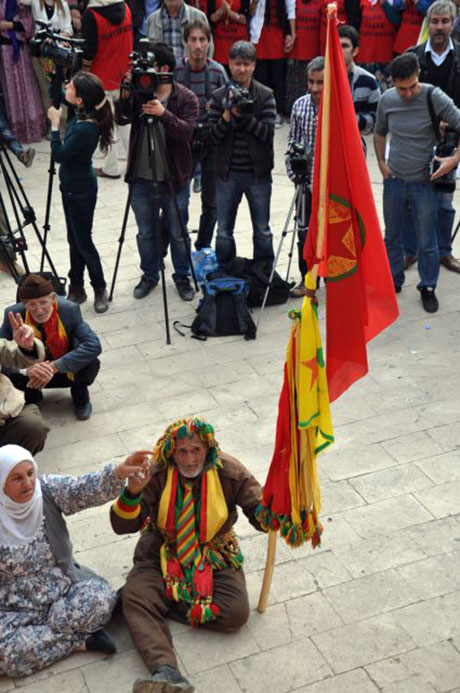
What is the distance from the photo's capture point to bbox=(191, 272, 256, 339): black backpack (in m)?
7.49

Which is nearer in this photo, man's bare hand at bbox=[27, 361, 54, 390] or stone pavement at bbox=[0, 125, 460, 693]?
stone pavement at bbox=[0, 125, 460, 693]

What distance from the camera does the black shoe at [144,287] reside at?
322 inches

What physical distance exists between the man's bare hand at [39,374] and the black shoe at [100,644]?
179 centimetres

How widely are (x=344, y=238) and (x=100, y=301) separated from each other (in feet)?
12.5

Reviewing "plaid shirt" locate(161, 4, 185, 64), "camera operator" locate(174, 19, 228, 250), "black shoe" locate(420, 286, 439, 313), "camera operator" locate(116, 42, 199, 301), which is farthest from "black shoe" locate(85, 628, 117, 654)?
"plaid shirt" locate(161, 4, 185, 64)

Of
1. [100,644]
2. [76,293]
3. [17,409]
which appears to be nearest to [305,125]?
[76,293]

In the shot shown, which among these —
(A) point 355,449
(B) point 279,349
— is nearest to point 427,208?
(B) point 279,349

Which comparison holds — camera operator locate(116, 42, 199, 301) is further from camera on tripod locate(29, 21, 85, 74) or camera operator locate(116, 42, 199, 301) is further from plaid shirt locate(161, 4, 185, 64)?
plaid shirt locate(161, 4, 185, 64)

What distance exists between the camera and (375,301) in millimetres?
4680

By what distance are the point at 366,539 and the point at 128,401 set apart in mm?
2118

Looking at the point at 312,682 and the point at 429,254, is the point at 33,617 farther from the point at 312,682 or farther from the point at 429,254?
the point at 429,254

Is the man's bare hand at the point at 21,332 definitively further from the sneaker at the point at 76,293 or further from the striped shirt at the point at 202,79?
the striped shirt at the point at 202,79

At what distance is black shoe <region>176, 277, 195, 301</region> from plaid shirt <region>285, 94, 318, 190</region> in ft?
4.15

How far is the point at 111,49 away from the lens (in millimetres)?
10555
